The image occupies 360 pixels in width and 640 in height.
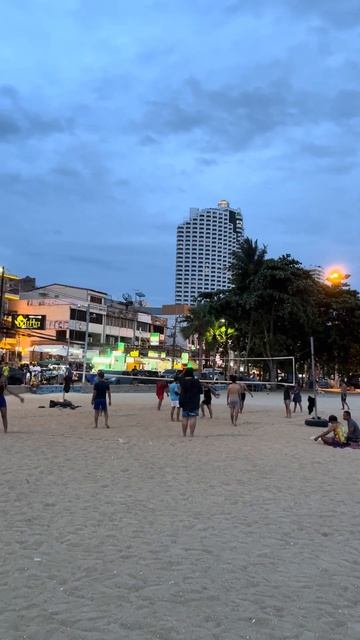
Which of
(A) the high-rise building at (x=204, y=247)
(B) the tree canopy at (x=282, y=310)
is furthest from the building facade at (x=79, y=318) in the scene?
(A) the high-rise building at (x=204, y=247)

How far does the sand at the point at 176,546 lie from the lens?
3.91 m

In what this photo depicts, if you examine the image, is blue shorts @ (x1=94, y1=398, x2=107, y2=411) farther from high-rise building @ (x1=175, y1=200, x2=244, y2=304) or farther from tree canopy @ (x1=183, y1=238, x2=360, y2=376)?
high-rise building @ (x1=175, y1=200, x2=244, y2=304)

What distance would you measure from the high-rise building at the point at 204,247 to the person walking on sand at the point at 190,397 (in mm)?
151386

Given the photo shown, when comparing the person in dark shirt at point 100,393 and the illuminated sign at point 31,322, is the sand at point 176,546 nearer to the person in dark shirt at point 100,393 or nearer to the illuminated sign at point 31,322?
the person in dark shirt at point 100,393

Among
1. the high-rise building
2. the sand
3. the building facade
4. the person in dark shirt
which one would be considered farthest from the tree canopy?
the high-rise building

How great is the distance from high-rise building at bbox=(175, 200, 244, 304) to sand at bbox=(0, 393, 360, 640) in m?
157

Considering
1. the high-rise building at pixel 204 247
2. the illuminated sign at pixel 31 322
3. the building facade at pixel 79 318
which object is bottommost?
the illuminated sign at pixel 31 322

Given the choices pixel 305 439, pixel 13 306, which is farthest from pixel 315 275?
pixel 305 439

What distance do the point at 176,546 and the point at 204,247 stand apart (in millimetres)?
167125

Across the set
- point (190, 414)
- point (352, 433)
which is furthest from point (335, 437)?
point (190, 414)

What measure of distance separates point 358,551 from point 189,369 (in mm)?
9722

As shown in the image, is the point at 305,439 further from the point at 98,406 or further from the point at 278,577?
the point at 278,577

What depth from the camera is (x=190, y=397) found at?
14.8 meters

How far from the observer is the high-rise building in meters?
169
